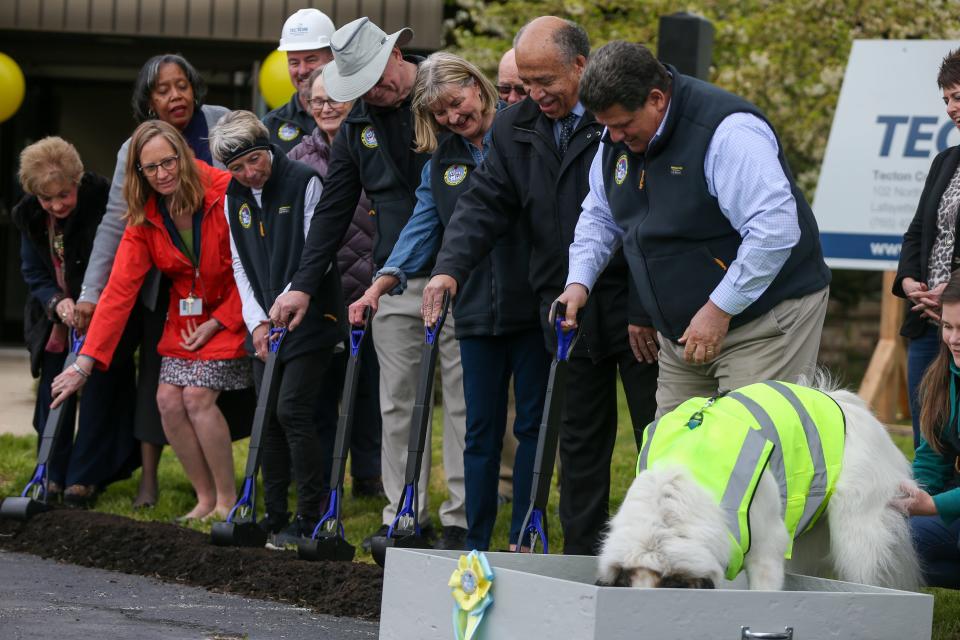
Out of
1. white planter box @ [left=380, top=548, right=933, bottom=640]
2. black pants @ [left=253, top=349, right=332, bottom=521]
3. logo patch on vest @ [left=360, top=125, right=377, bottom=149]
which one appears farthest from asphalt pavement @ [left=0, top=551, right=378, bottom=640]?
logo patch on vest @ [left=360, top=125, right=377, bottom=149]

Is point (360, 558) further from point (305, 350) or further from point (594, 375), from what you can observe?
point (594, 375)

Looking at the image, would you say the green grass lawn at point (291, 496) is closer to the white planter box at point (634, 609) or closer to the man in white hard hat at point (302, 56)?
the white planter box at point (634, 609)

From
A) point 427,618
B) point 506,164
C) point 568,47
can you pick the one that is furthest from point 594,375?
point 427,618

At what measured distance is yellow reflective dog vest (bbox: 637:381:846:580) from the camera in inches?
154

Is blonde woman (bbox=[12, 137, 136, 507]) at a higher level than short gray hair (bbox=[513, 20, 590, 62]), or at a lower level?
lower

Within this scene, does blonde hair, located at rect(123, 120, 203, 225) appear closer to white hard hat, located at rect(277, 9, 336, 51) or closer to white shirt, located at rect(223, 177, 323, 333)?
white shirt, located at rect(223, 177, 323, 333)

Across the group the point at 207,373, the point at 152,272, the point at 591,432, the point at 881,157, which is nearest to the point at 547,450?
the point at 591,432

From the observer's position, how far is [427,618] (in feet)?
13.2

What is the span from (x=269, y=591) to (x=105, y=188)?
3250mm

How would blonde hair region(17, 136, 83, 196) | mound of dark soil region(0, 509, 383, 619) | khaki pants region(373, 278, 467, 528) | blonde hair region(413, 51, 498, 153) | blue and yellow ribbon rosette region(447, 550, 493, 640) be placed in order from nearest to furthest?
blue and yellow ribbon rosette region(447, 550, 493, 640), mound of dark soil region(0, 509, 383, 619), blonde hair region(413, 51, 498, 153), khaki pants region(373, 278, 467, 528), blonde hair region(17, 136, 83, 196)

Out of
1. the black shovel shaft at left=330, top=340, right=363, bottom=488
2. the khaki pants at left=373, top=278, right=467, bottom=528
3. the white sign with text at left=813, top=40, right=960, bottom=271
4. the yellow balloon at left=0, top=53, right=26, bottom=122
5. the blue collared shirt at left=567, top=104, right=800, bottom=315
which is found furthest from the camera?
the yellow balloon at left=0, top=53, right=26, bottom=122

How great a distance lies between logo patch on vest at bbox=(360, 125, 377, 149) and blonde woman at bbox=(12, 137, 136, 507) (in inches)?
82.2

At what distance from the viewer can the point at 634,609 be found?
3506 mm

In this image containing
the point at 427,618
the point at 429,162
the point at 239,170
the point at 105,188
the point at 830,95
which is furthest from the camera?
the point at 830,95
